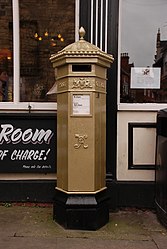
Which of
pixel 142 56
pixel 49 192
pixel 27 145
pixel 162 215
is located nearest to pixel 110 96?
pixel 142 56

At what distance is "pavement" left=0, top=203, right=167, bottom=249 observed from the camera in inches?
157

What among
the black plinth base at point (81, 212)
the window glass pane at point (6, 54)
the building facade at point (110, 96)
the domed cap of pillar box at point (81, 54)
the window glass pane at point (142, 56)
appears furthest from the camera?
the window glass pane at point (6, 54)

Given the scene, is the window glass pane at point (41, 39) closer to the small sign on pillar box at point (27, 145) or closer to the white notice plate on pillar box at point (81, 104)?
the small sign on pillar box at point (27, 145)

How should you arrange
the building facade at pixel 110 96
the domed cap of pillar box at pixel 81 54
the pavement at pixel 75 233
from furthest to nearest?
the building facade at pixel 110 96
the domed cap of pillar box at pixel 81 54
the pavement at pixel 75 233

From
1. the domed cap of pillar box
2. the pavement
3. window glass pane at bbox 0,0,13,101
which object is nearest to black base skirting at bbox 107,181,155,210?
the pavement

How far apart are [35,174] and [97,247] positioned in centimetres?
185

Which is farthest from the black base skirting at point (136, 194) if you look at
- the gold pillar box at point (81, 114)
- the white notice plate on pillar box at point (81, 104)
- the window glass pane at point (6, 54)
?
the window glass pane at point (6, 54)

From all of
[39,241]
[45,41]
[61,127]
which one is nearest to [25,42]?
[45,41]

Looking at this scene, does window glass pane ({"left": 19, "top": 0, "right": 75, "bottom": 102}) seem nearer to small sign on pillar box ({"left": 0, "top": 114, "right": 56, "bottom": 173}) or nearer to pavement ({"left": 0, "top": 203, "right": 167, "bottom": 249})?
small sign on pillar box ({"left": 0, "top": 114, "right": 56, "bottom": 173})

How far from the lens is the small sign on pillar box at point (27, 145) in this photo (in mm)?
5312

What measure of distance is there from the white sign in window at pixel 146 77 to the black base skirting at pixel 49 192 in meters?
1.58

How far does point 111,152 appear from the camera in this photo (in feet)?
17.3

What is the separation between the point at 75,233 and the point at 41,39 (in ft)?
10.9

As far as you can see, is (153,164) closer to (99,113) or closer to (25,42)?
(99,113)
